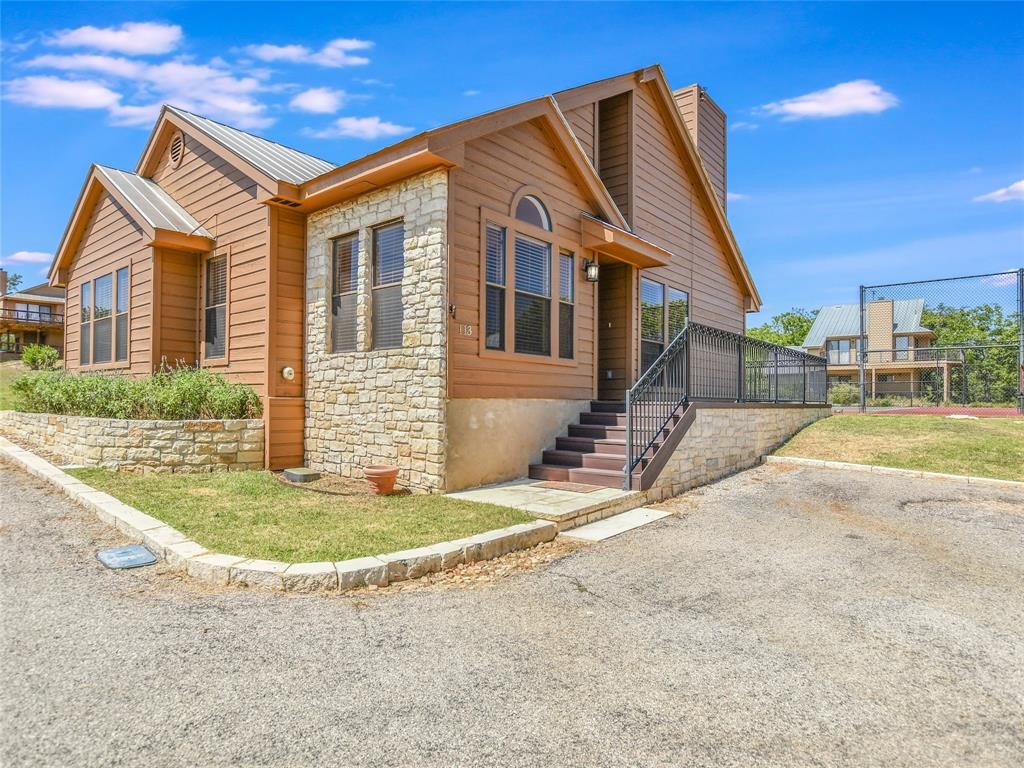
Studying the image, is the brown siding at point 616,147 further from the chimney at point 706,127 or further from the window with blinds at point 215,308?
the window with blinds at point 215,308

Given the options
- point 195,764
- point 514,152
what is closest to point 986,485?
point 514,152

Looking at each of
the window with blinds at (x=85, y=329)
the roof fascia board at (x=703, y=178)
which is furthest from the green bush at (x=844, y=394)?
the window with blinds at (x=85, y=329)

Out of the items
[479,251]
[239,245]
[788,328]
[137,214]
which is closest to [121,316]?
[137,214]

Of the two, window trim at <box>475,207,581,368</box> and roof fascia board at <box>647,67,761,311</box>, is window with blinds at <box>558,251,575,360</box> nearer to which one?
window trim at <box>475,207,581,368</box>

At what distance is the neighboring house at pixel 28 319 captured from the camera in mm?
41938

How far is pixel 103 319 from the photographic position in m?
12.3

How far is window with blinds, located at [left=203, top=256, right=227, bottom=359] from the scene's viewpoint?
33.3 ft

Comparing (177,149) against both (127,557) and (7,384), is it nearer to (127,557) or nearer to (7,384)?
(127,557)

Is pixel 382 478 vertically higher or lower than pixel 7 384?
lower

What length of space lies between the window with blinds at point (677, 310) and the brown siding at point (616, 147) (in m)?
2.19

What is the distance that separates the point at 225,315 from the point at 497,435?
18.4 feet

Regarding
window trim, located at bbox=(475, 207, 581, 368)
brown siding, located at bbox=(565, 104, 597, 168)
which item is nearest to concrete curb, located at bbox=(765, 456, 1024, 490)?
window trim, located at bbox=(475, 207, 581, 368)

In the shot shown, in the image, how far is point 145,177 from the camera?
41.3 feet

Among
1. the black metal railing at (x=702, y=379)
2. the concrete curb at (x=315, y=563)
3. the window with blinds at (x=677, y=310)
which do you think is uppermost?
the window with blinds at (x=677, y=310)
